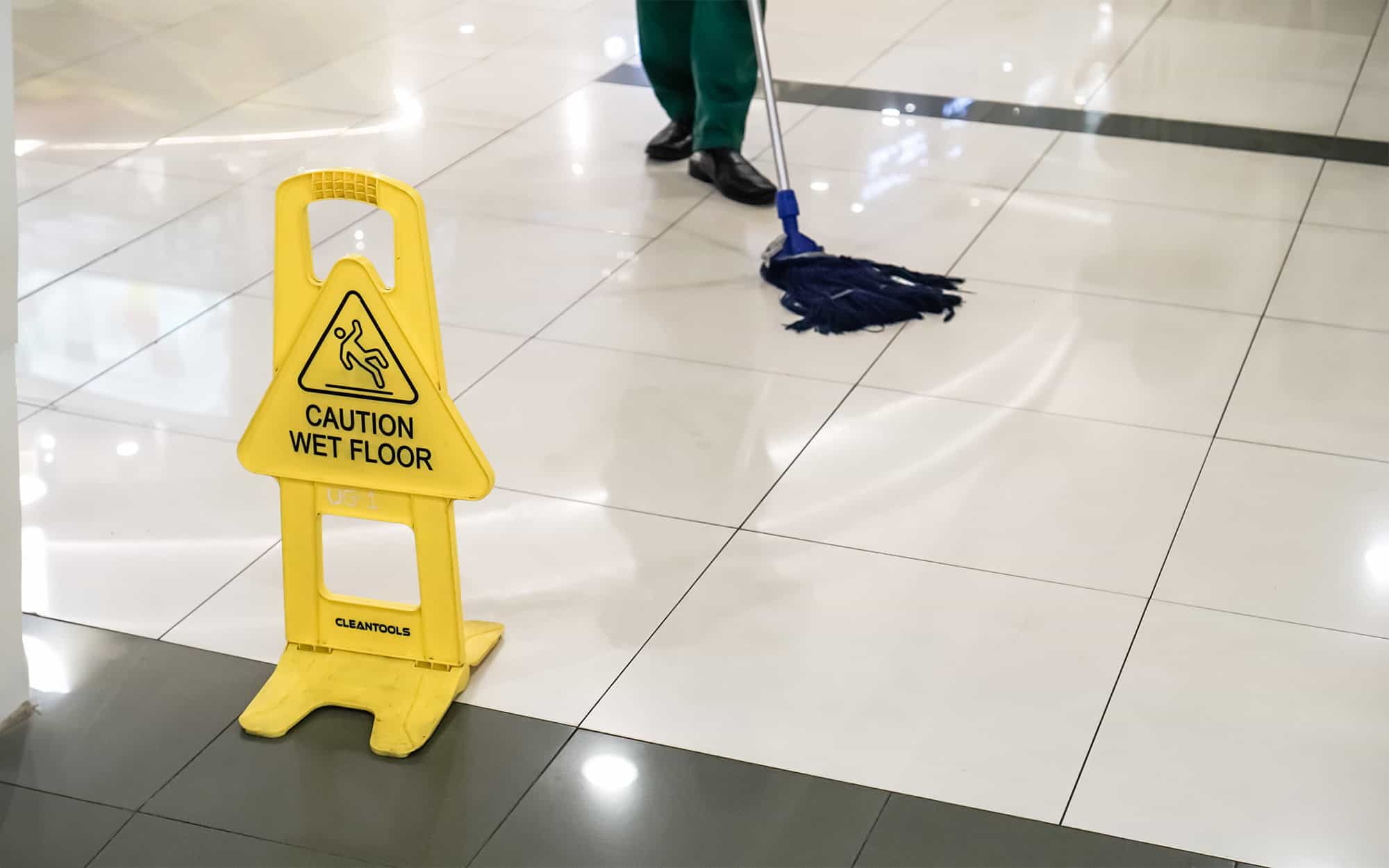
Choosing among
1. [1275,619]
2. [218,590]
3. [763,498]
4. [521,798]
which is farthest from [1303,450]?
[218,590]

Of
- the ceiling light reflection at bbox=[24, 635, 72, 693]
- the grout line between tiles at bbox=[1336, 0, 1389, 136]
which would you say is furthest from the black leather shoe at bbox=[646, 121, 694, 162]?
the ceiling light reflection at bbox=[24, 635, 72, 693]

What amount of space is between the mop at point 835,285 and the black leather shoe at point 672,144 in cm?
59

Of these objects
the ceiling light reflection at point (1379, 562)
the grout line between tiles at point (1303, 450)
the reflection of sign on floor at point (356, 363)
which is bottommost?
the ceiling light reflection at point (1379, 562)

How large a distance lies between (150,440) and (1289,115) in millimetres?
2898

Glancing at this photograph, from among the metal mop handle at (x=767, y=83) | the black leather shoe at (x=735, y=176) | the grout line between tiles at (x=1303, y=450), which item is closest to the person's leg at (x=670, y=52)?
the black leather shoe at (x=735, y=176)

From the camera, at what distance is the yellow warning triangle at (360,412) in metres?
1.70

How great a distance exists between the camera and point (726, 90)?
3393mm

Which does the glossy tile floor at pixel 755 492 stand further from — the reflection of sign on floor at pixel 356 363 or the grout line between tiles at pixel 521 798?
the reflection of sign on floor at pixel 356 363

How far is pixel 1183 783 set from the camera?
1.70m

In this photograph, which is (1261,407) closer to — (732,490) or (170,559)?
(732,490)

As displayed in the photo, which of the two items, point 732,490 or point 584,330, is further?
point 584,330

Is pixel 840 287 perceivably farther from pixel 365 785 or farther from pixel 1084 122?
pixel 365 785

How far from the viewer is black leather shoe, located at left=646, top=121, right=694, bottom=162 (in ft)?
11.9

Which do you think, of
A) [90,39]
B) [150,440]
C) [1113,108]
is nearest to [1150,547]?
[150,440]
